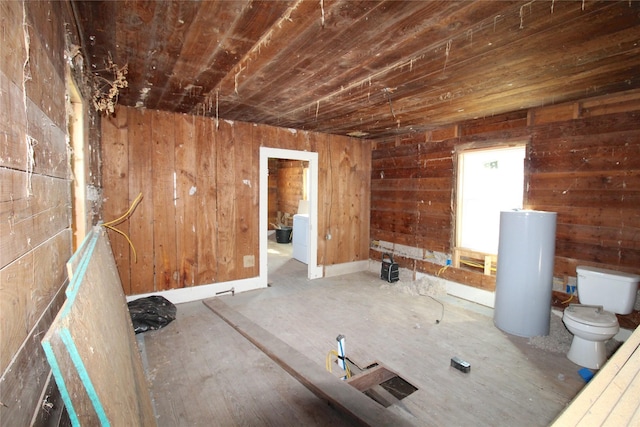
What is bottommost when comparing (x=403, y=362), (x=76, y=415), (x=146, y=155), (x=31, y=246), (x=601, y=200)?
(x=403, y=362)

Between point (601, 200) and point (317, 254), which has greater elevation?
point (601, 200)

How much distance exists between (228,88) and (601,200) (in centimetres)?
373

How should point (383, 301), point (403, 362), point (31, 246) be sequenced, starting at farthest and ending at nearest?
point (383, 301) → point (403, 362) → point (31, 246)

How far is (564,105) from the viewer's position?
3.00 meters

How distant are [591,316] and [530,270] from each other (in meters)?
0.57

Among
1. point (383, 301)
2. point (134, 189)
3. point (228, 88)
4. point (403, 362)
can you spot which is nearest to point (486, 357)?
point (403, 362)

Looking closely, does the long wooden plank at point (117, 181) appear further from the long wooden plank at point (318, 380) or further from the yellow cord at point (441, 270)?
the yellow cord at point (441, 270)

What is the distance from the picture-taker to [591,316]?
93.4 inches

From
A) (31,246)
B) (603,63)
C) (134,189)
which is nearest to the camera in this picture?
(31,246)

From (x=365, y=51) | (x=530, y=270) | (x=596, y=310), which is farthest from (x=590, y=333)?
(x=365, y=51)

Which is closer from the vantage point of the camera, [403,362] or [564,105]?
[403,362]

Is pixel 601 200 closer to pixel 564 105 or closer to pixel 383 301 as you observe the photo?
pixel 564 105

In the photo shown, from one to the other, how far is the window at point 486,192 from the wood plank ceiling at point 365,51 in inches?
28.2

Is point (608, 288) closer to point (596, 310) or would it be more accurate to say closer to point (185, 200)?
point (596, 310)
